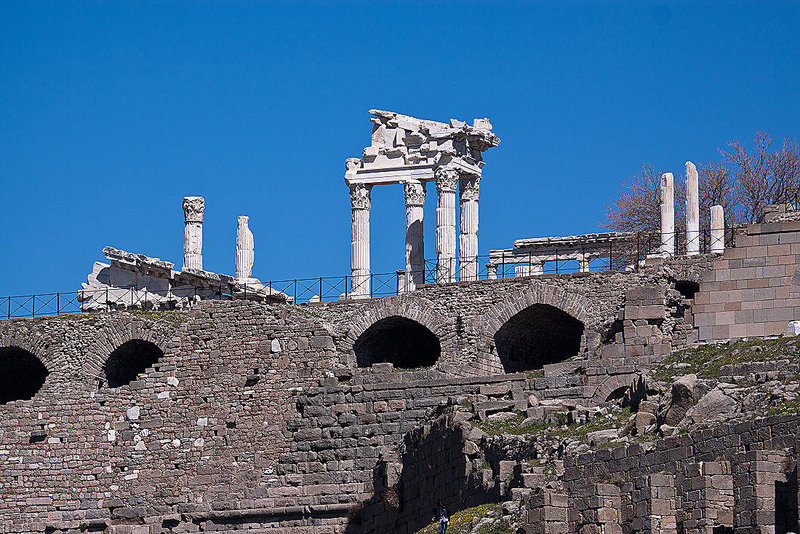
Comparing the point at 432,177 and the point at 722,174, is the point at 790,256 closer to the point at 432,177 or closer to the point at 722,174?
the point at 432,177

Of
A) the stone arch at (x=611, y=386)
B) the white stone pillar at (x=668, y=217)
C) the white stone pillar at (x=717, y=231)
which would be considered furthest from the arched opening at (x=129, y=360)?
the stone arch at (x=611, y=386)

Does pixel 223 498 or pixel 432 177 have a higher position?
pixel 432 177

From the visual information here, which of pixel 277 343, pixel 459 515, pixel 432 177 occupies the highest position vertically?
pixel 432 177

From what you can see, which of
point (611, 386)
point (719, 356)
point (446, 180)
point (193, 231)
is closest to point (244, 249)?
point (193, 231)

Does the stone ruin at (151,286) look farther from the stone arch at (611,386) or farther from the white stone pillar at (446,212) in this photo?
the stone arch at (611,386)

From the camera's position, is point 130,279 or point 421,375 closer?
point 421,375

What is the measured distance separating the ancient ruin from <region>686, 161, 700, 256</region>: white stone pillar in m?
0.08

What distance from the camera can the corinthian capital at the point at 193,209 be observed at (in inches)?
2837

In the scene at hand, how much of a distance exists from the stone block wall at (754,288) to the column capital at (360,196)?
1921 centimetres

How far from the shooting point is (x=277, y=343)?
6112 cm

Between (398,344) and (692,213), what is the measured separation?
29.0 ft

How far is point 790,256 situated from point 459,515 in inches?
468

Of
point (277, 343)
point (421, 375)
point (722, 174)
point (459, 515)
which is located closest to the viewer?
point (459, 515)

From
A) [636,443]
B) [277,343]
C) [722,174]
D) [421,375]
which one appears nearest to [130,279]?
[277,343]
